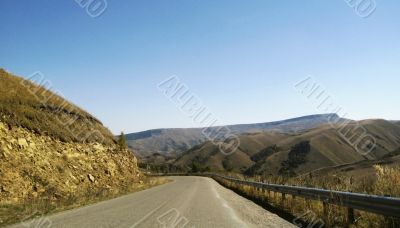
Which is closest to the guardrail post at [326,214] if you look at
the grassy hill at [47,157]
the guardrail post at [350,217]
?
the guardrail post at [350,217]

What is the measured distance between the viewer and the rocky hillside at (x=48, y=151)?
21.2 metres

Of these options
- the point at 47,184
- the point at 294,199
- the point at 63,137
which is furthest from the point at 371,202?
the point at 63,137

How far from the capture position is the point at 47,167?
24156 millimetres

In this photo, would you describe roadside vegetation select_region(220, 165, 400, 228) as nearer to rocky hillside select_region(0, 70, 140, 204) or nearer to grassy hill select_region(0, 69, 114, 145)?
rocky hillside select_region(0, 70, 140, 204)

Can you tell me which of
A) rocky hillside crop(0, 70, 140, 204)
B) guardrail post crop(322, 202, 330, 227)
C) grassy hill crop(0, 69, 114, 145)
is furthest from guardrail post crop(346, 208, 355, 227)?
grassy hill crop(0, 69, 114, 145)

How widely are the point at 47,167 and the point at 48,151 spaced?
1.80m

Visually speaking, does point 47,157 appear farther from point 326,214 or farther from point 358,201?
point 358,201

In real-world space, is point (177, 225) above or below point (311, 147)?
below

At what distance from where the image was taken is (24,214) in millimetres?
14633

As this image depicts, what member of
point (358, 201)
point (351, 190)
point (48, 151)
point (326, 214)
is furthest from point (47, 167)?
point (358, 201)

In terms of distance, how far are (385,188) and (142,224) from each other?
233 inches

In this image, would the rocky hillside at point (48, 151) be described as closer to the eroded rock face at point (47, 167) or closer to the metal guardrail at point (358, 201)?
the eroded rock face at point (47, 167)

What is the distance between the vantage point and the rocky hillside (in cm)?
2121

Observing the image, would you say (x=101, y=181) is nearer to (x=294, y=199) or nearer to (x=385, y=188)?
(x=294, y=199)
